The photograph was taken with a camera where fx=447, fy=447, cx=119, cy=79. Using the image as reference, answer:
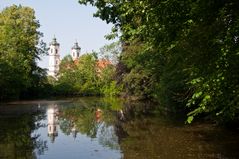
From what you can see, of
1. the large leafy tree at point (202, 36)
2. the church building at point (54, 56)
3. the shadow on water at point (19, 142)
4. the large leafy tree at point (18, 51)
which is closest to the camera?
the large leafy tree at point (202, 36)

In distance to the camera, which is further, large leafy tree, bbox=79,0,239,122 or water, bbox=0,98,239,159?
water, bbox=0,98,239,159

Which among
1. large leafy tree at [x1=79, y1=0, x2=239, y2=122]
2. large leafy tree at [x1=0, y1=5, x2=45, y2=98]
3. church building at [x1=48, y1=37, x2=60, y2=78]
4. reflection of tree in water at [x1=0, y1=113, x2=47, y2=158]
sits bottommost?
reflection of tree in water at [x1=0, y1=113, x2=47, y2=158]

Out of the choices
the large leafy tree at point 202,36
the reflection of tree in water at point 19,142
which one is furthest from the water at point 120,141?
the large leafy tree at point 202,36

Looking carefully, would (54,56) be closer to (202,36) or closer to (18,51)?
(18,51)

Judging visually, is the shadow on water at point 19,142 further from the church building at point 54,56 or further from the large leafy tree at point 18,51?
the church building at point 54,56

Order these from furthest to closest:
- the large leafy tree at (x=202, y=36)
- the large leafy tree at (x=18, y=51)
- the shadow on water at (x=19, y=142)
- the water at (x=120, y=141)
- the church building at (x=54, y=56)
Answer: the church building at (x=54, y=56), the large leafy tree at (x=18, y=51), the shadow on water at (x=19, y=142), the water at (x=120, y=141), the large leafy tree at (x=202, y=36)

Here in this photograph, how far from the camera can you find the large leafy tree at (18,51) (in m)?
65.8

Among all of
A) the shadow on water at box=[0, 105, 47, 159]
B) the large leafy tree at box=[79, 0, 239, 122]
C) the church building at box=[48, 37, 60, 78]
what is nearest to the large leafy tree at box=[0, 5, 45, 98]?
the shadow on water at box=[0, 105, 47, 159]

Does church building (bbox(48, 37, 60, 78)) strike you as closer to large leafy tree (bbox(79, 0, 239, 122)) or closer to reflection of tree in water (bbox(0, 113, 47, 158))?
reflection of tree in water (bbox(0, 113, 47, 158))

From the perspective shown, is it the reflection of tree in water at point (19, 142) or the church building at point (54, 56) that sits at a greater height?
the church building at point (54, 56)

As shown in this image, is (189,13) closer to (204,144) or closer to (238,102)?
(238,102)

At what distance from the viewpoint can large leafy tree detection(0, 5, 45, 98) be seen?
65.8m

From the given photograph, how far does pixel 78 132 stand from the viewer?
82.4 feet

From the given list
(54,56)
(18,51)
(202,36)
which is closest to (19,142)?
(202,36)
